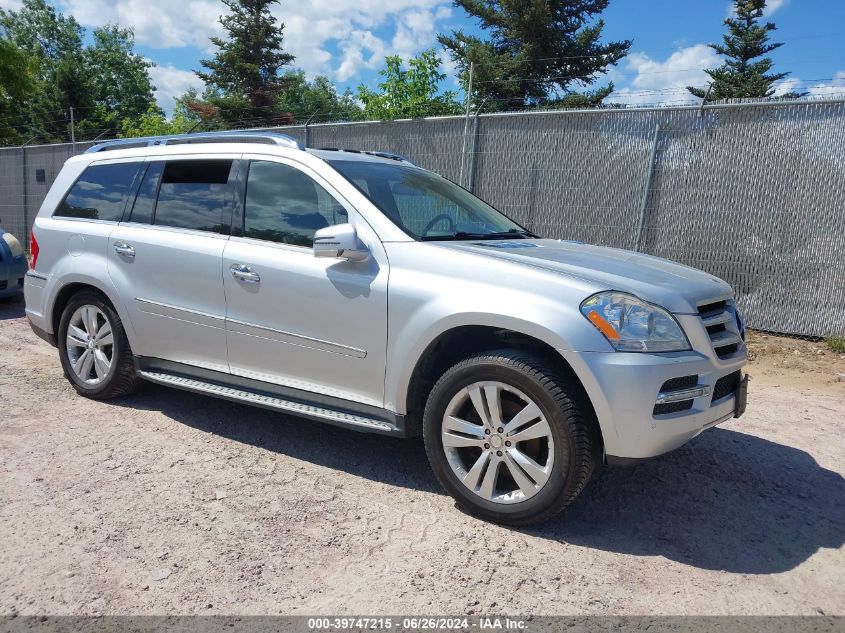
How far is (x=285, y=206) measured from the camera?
389 centimetres

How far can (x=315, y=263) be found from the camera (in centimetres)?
361

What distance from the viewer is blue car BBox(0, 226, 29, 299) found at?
8.22 meters

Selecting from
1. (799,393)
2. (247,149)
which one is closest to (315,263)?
(247,149)

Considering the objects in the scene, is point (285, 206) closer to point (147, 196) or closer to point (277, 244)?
point (277, 244)

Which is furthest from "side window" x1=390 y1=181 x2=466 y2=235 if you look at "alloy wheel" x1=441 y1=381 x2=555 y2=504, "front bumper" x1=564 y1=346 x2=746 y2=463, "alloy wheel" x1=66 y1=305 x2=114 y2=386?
"alloy wheel" x1=66 y1=305 x2=114 y2=386

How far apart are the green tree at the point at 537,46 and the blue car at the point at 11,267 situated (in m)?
22.4

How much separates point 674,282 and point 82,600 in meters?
2.89

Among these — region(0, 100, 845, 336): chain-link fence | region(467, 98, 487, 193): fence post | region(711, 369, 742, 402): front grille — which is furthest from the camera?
region(467, 98, 487, 193): fence post

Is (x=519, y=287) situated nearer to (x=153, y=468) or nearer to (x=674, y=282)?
(x=674, y=282)

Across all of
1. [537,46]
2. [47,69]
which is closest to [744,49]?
[537,46]

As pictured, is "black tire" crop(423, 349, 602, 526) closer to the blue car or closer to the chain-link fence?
the chain-link fence

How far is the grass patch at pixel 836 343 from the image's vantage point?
21.7ft

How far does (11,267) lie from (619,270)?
792 centimetres

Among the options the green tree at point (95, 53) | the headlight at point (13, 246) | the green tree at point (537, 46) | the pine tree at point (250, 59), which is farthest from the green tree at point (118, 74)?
the headlight at point (13, 246)
